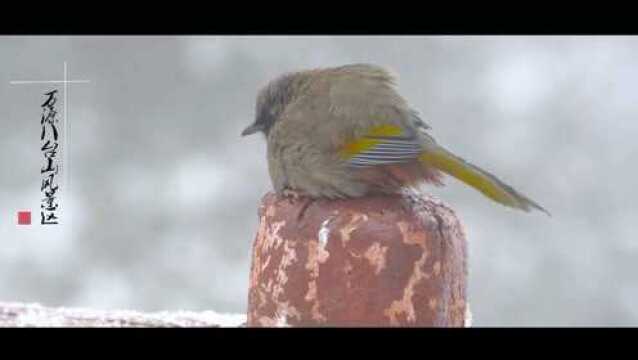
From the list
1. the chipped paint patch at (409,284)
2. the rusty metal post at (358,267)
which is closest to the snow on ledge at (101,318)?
the rusty metal post at (358,267)

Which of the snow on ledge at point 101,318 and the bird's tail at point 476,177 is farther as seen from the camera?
the snow on ledge at point 101,318

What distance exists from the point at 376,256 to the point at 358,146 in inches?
19.3

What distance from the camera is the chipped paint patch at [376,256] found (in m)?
3.28

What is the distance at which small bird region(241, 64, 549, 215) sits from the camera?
11.5 feet

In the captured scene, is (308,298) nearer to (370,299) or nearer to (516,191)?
(370,299)

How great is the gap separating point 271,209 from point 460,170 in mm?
742

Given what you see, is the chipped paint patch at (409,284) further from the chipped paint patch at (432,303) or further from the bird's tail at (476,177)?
the bird's tail at (476,177)

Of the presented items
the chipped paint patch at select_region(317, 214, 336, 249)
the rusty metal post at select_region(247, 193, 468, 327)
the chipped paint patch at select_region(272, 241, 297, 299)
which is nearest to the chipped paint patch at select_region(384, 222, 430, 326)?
the rusty metal post at select_region(247, 193, 468, 327)

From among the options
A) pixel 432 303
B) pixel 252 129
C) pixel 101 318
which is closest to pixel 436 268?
pixel 432 303

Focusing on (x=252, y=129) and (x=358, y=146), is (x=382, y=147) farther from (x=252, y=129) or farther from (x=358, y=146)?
(x=252, y=129)

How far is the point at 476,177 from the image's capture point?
346 cm

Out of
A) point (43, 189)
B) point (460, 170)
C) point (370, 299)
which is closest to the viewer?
point (370, 299)

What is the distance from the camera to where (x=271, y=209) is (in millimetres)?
3539

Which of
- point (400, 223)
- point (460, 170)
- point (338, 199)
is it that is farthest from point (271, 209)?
point (460, 170)
